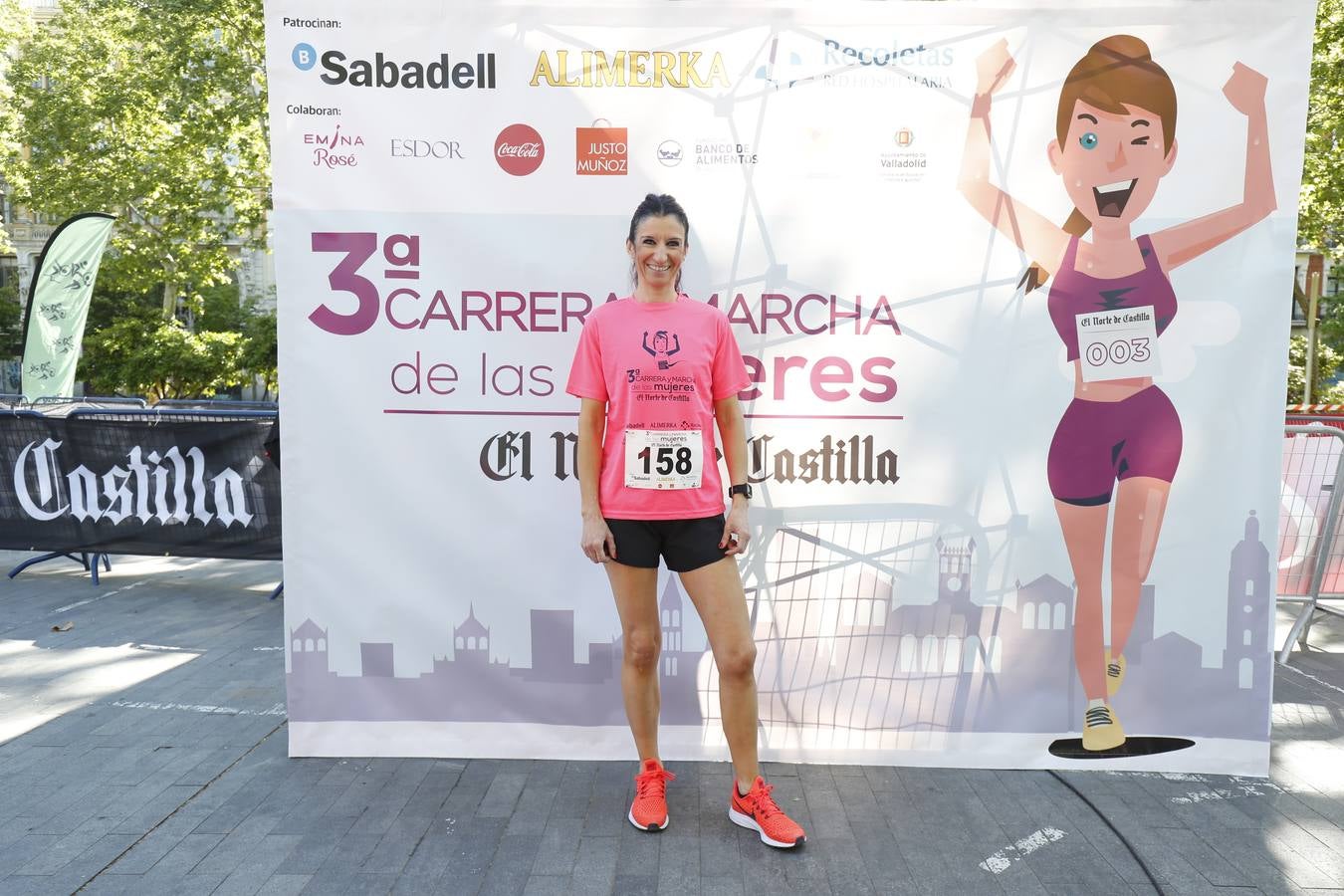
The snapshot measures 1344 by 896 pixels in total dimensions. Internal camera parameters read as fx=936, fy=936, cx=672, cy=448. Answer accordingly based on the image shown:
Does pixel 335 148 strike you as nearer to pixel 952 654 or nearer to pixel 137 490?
pixel 952 654

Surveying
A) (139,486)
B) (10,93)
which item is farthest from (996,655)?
(10,93)

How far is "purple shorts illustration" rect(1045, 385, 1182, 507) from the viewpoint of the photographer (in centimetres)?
383

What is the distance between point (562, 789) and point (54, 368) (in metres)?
11.8

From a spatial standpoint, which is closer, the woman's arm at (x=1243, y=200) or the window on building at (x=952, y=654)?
the woman's arm at (x=1243, y=200)

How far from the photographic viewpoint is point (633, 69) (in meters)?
3.72

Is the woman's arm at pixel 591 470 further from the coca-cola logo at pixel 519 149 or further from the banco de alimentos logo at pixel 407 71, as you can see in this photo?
the banco de alimentos logo at pixel 407 71

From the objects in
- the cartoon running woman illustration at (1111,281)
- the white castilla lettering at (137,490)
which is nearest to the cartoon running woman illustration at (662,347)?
the cartoon running woman illustration at (1111,281)

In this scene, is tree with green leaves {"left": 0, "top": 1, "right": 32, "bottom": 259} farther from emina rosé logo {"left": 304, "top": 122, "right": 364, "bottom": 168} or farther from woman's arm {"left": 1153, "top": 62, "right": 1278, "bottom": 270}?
woman's arm {"left": 1153, "top": 62, "right": 1278, "bottom": 270}

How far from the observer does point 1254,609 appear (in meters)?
3.85

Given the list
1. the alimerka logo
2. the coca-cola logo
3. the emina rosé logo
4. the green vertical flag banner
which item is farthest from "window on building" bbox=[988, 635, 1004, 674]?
the green vertical flag banner

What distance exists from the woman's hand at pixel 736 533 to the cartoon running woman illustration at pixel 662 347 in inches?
21.6

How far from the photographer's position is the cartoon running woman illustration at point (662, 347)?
10.5 ft

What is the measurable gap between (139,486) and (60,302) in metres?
6.85

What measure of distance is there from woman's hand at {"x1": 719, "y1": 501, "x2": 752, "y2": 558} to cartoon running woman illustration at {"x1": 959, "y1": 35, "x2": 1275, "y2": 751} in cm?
145
